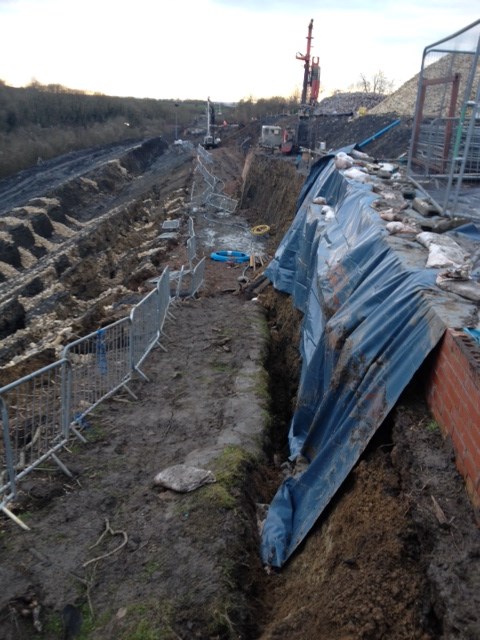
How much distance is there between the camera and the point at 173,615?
3887 millimetres

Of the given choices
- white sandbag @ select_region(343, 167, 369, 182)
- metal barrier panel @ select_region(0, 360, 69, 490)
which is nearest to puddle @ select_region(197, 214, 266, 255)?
white sandbag @ select_region(343, 167, 369, 182)

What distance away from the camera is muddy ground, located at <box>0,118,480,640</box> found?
3.09 meters

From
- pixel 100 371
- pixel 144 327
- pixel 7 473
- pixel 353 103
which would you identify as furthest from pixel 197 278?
pixel 353 103

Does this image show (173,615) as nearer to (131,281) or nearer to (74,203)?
(131,281)

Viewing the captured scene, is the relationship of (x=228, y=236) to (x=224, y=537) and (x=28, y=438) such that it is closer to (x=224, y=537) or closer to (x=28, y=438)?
(x=28, y=438)

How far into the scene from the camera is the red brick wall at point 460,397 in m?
3.21

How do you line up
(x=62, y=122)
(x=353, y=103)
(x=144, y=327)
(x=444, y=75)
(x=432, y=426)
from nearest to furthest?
1. (x=432, y=426)
2. (x=144, y=327)
3. (x=444, y=75)
4. (x=353, y=103)
5. (x=62, y=122)

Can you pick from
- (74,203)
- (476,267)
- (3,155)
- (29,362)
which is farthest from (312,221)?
(3,155)

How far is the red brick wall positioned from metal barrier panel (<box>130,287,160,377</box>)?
4680 millimetres

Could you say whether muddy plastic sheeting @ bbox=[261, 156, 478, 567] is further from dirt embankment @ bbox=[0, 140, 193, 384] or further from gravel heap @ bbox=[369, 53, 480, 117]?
dirt embankment @ bbox=[0, 140, 193, 384]

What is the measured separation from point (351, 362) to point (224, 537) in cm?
197

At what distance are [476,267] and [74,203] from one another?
25.3 meters

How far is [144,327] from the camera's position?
8.42 metres

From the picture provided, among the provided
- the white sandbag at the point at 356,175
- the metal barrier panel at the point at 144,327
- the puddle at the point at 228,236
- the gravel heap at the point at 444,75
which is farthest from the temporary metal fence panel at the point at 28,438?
the puddle at the point at 228,236
